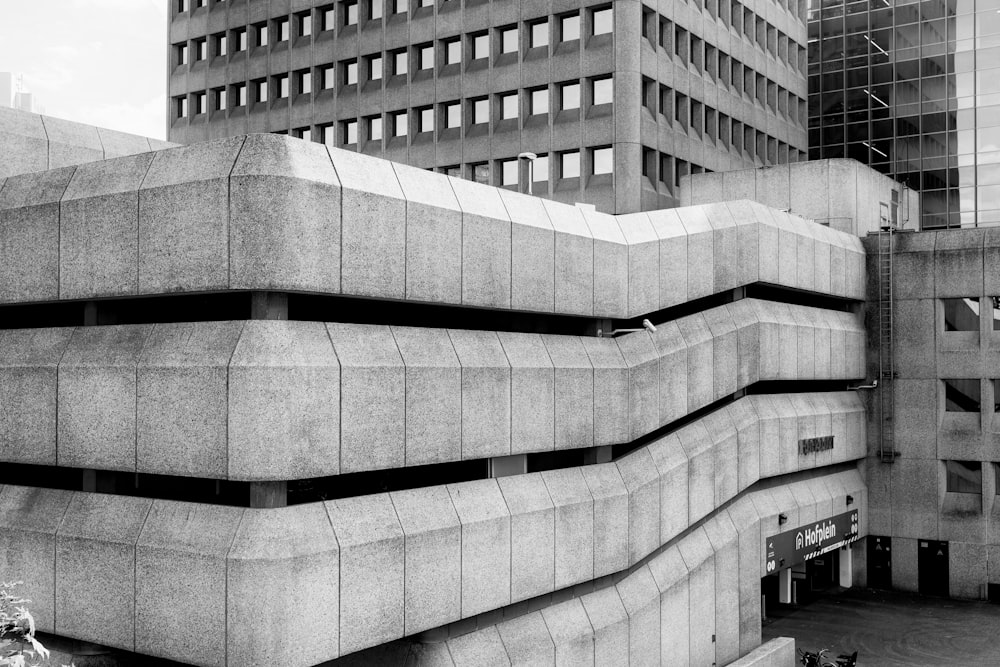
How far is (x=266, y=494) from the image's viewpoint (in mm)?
15703

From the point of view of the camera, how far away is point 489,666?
63.0 feet

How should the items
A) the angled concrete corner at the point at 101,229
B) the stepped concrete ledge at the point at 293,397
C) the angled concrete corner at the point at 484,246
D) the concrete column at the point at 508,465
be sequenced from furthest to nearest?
the concrete column at the point at 508,465, the angled concrete corner at the point at 484,246, the angled concrete corner at the point at 101,229, the stepped concrete ledge at the point at 293,397

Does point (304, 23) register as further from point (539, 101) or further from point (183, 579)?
point (183, 579)

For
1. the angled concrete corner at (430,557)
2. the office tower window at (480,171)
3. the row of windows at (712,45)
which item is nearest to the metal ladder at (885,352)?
the row of windows at (712,45)

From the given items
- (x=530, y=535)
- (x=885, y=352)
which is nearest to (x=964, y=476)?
(x=885, y=352)

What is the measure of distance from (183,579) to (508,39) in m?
40.1

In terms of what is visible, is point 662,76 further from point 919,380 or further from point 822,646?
point 822,646

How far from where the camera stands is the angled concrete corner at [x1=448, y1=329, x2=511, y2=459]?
1906 centimetres

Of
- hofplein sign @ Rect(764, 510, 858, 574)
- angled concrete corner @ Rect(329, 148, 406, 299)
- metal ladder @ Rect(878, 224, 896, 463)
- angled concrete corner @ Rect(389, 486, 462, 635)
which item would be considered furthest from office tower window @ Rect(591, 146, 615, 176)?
angled concrete corner @ Rect(389, 486, 462, 635)

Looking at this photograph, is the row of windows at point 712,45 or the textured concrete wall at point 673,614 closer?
the textured concrete wall at point 673,614

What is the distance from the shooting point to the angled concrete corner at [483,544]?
61.4 feet

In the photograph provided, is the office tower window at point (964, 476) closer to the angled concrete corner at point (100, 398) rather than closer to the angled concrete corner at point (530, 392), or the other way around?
the angled concrete corner at point (530, 392)

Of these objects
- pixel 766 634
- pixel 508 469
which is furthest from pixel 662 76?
A: pixel 508 469

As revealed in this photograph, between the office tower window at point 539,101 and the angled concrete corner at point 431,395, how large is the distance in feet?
108
